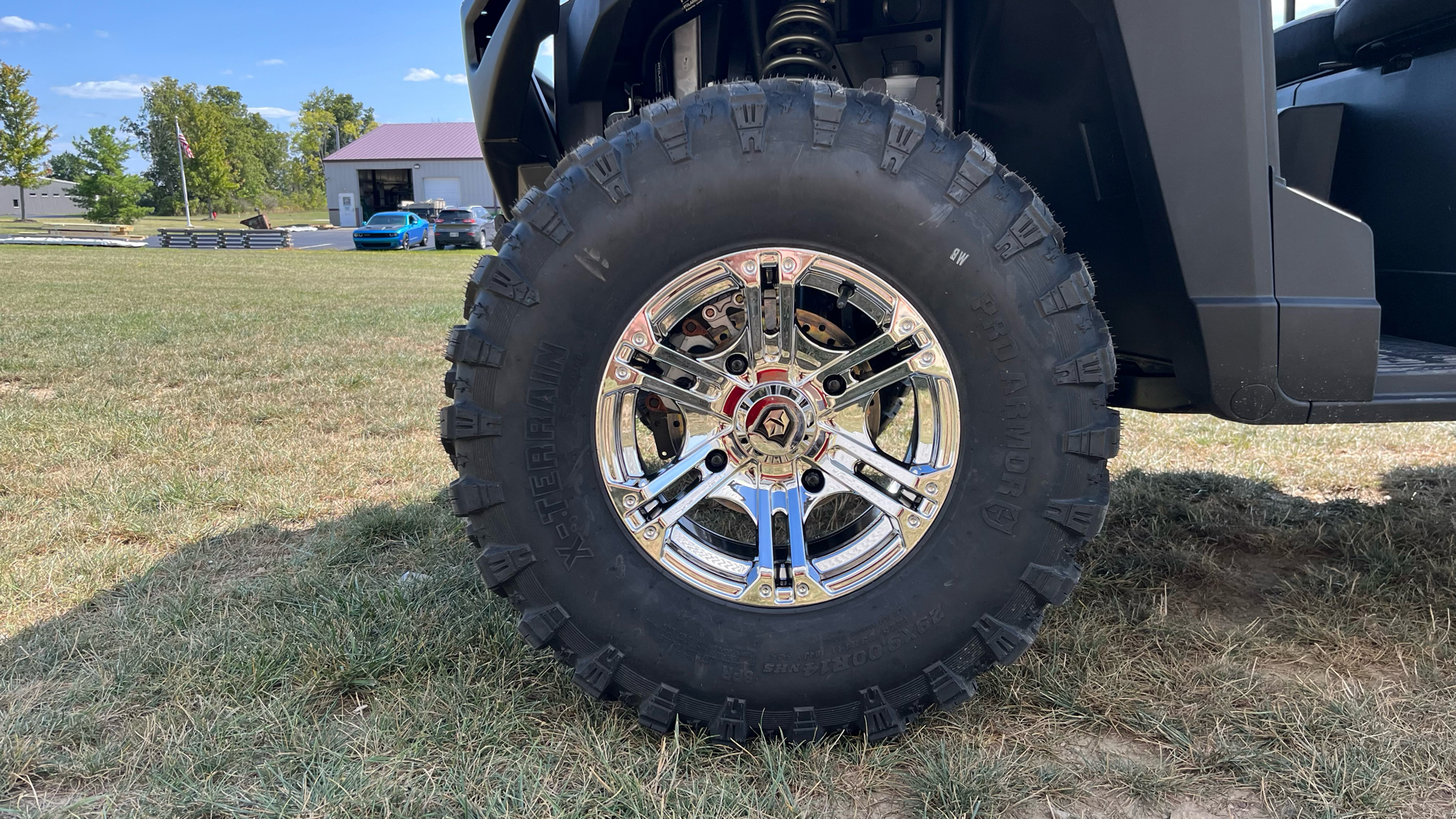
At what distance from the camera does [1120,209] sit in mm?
2229

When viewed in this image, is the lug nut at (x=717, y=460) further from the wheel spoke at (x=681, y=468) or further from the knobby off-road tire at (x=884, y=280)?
the knobby off-road tire at (x=884, y=280)

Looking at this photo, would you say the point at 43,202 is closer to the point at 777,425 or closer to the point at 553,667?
the point at 553,667

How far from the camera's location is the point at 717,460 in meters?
1.90

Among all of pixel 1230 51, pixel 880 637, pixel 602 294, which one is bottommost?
pixel 880 637

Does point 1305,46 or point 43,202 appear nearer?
point 1305,46

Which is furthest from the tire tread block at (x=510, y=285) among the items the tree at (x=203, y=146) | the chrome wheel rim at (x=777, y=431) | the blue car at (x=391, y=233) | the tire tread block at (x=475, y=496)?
the tree at (x=203, y=146)

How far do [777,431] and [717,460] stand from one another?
0.15 m

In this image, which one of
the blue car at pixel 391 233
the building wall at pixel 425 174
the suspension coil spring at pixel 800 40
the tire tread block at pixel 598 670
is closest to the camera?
the tire tread block at pixel 598 670

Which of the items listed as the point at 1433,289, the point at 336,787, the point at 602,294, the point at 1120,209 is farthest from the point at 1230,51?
the point at 336,787

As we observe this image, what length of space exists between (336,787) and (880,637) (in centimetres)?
107

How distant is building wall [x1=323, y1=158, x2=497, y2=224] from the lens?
51.7 metres

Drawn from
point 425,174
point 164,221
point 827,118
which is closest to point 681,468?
point 827,118

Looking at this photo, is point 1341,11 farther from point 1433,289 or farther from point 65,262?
point 65,262

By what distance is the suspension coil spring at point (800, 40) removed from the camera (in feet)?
7.16
